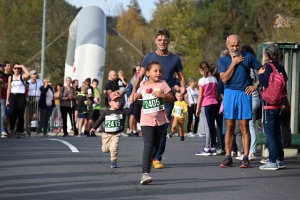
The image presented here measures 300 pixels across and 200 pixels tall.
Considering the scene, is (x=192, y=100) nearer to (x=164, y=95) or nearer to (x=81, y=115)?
(x=81, y=115)

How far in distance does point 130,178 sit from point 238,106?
2.44 m

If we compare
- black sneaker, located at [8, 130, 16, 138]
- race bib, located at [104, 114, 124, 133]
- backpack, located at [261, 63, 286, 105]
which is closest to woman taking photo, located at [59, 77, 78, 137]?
black sneaker, located at [8, 130, 16, 138]

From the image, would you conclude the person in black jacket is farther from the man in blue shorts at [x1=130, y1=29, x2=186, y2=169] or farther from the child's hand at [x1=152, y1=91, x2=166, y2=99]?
the child's hand at [x1=152, y1=91, x2=166, y2=99]

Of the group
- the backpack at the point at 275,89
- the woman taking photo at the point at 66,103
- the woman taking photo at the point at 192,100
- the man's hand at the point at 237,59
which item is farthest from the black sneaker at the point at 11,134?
the backpack at the point at 275,89

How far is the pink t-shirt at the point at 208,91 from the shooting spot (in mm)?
16422

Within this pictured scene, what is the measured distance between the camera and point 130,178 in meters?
11.5

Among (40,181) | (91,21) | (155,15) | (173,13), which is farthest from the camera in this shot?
(155,15)

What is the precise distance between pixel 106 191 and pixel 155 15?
3480 inches

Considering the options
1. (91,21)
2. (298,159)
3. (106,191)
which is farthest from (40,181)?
(91,21)

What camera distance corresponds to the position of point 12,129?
→ 76.6 feet

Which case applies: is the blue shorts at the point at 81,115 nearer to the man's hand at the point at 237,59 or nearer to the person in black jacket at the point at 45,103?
the person in black jacket at the point at 45,103

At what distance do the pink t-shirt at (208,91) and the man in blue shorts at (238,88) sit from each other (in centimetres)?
328

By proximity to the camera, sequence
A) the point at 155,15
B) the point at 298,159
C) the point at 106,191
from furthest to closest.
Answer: the point at 155,15 < the point at 298,159 < the point at 106,191

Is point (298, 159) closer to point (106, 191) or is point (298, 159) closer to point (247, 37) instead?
point (106, 191)
